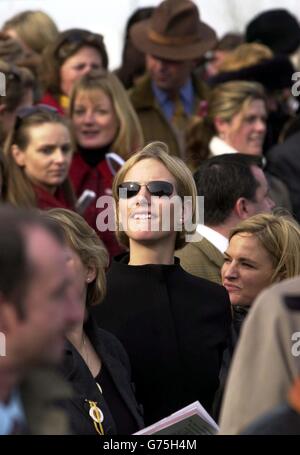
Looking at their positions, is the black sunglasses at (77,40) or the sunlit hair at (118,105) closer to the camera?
the sunlit hair at (118,105)

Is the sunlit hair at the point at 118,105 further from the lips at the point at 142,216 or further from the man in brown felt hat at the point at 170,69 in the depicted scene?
the lips at the point at 142,216

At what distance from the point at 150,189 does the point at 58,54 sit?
11.6 feet

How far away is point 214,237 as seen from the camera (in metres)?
7.00

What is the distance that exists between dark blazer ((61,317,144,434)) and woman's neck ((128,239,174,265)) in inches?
20.6

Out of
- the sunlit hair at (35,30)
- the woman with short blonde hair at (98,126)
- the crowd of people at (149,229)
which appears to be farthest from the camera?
the sunlit hair at (35,30)

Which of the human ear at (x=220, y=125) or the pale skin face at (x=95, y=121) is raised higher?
the pale skin face at (x=95, y=121)

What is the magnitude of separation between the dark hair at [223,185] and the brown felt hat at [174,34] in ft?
9.60

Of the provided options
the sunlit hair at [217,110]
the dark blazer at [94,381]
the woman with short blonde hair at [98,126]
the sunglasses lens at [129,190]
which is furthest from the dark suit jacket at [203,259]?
the sunlit hair at [217,110]

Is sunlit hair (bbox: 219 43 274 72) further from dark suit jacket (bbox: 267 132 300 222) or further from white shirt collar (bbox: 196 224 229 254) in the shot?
white shirt collar (bbox: 196 224 229 254)

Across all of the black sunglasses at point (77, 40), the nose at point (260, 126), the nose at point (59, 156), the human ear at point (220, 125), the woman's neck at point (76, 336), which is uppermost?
the woman's neck at point (76, 336)

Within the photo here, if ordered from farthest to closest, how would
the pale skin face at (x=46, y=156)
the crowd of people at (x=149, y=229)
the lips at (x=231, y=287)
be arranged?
the pale skin face at (x=46, y=156)
the lips at (x=231, y=287)
the crowd of people at (x=149, y=229)

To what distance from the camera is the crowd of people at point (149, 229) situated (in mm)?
3531

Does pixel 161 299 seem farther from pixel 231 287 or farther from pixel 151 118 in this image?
pixel 151 118
